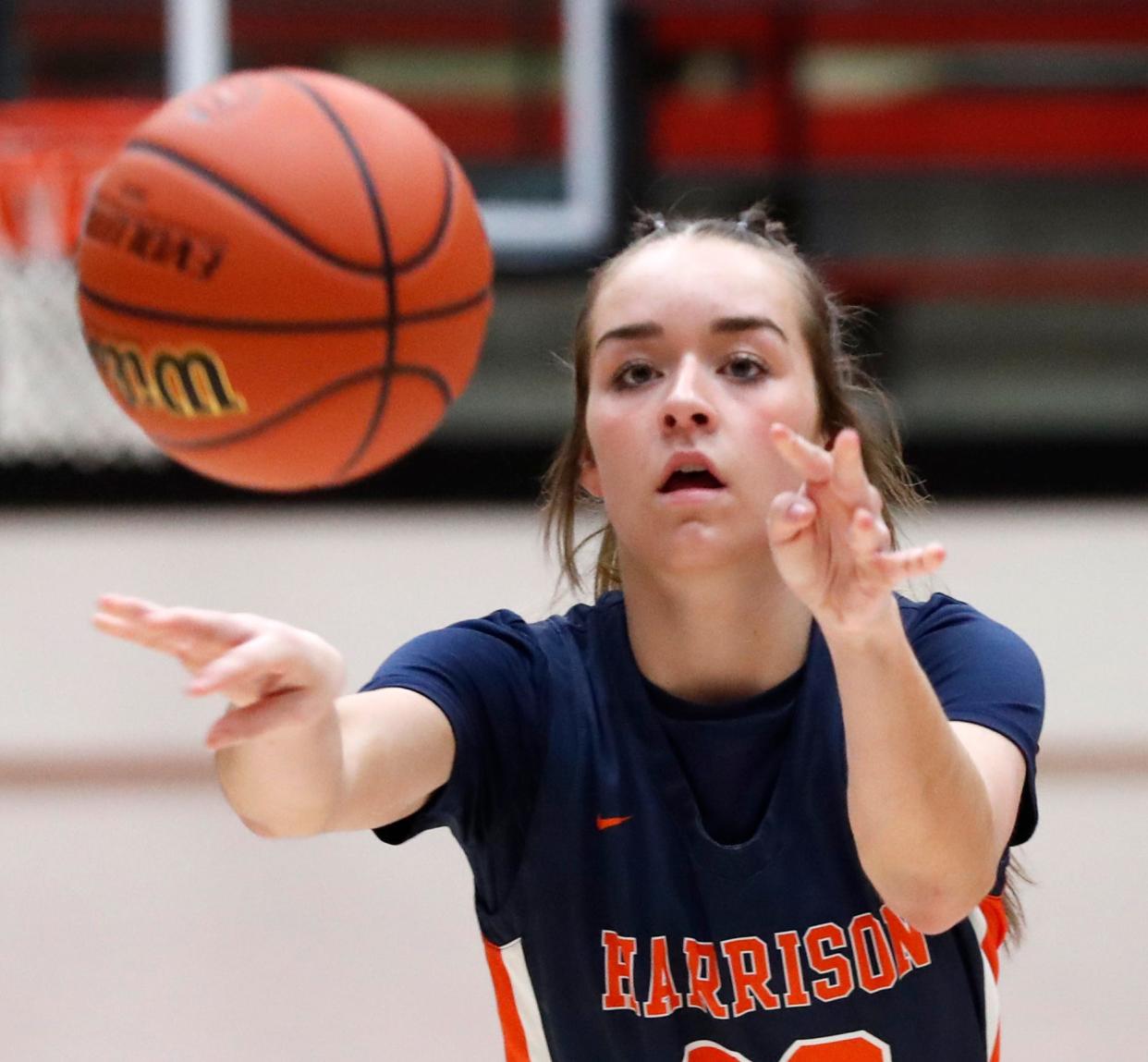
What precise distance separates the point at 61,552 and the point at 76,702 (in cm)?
53

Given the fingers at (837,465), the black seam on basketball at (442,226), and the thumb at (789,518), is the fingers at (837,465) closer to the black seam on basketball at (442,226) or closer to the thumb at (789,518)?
the thumb at (789,518)

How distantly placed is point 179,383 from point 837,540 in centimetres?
78

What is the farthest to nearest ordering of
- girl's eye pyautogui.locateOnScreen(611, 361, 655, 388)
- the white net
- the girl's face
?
the white net < girl's eye pyautogui.locateOnScreen(611, 361, 655, 388) < the girl's face

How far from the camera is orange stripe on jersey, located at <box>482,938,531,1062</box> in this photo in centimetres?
186

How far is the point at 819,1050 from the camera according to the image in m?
1.76

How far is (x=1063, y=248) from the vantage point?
8430mm

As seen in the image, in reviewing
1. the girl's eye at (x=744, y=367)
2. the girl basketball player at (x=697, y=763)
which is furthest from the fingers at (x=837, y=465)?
the girl's eye at (x=744, y=367)

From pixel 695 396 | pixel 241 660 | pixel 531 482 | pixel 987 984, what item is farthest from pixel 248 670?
pixel 531 482

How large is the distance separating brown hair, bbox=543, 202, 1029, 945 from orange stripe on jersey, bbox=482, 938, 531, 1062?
0.49 meters

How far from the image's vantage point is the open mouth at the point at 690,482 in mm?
1745

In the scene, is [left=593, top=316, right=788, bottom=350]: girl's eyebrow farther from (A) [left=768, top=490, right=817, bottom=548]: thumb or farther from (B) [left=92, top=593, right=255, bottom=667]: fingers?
(B) [left=92, top=593, right=255, bottom=667]: fingers

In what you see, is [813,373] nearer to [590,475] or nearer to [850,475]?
[590,475]

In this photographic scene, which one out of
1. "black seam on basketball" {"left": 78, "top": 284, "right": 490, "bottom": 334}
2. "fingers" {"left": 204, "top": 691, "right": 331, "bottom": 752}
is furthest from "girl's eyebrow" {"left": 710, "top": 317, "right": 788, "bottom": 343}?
"fingers" {"left": 204, "top": 691, "right": 331, "bottom": 752}

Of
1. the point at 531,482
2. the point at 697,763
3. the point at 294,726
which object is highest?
the point at 294,726
